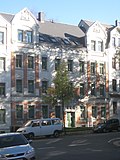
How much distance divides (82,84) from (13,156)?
4501 cm

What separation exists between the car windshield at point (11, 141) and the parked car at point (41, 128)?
72.3ft

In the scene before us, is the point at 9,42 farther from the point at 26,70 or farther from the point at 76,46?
the point at 76,46

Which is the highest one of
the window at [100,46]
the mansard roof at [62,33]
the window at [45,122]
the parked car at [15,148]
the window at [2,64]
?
the mansard roof at [62,33]

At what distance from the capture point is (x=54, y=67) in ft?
186

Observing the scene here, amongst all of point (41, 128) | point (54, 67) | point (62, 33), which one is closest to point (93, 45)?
point (62, 33)

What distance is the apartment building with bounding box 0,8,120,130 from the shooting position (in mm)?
51938

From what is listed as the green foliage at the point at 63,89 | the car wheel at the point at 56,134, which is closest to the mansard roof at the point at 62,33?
the green foliage at the point at 63,89

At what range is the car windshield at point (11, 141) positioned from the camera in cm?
1630

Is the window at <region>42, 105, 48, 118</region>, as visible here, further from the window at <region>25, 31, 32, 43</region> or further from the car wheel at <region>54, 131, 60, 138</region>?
the car wheel at <region>54, 131, 60, 138</region>

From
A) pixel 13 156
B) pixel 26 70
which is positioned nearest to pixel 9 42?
pixel 26 70

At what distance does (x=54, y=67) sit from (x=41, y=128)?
59.7 ft

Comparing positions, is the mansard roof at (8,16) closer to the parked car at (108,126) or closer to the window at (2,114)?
the window at (2,114)

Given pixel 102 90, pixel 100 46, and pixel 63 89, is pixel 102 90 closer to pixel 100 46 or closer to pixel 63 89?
pixel 100 46

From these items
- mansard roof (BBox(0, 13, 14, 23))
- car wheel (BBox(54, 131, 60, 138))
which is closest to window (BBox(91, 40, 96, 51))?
mansard roof (BBox(0, 13, 14, 23))
